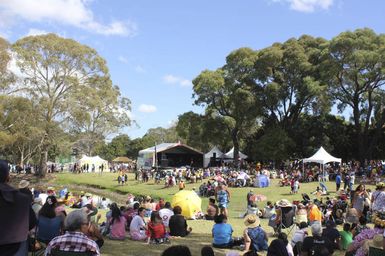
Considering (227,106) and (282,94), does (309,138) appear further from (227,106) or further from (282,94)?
(227,106)

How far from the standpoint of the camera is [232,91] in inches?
1629

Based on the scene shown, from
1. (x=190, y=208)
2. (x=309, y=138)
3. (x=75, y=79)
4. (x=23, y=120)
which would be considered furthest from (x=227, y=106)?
(x=190, y=208)

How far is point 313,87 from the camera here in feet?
114

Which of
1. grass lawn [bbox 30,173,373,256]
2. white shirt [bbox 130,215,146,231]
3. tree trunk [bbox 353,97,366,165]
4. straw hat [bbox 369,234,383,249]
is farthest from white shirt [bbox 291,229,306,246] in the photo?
tree trunk [bbox 353,97,366,165]

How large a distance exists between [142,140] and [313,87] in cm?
5580

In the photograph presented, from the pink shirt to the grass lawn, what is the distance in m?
0.22

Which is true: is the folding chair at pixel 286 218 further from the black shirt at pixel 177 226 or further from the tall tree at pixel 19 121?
the tall tree at pixel 19 121

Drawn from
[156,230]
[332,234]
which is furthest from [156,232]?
[332,234]

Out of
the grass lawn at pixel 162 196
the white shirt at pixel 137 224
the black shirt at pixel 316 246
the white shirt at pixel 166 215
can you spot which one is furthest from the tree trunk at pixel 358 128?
the black shirt at pixel 316 246

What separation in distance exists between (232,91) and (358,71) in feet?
39.3

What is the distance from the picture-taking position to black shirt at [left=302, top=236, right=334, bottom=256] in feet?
21.3

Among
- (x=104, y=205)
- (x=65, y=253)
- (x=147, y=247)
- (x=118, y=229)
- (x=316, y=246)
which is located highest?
(x=65, y=253)

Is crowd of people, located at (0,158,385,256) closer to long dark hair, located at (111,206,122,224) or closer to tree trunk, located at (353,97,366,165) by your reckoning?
long dark hair, located at (111,206,122,224)

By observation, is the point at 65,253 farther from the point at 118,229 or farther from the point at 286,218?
the point at 286,218
